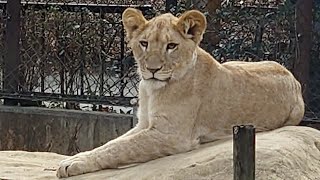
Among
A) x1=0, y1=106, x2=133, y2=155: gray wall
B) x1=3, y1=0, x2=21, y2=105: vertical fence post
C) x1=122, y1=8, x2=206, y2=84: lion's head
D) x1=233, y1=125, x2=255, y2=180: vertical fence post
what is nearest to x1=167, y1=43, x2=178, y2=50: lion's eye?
x1=122, y1=8, x2=206, y2=84: lion's head

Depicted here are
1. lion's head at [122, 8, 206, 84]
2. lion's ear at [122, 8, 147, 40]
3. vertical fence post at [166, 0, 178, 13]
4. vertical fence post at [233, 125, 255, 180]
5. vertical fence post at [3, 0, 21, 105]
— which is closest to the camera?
vertical fence post at [233, 125, 255, 180]

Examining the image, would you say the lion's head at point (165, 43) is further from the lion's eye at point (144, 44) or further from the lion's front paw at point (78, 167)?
the lion's front paw at point (78, 167)

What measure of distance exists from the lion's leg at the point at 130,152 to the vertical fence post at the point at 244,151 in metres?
1.81

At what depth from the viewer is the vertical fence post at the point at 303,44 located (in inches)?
313

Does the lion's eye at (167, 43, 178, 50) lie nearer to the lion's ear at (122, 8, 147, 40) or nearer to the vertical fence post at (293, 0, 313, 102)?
the lion's ear at (122, 8, 147, 40)

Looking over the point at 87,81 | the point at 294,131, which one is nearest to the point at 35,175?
the point at 294,131

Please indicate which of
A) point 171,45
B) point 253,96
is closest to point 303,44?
point 253,96

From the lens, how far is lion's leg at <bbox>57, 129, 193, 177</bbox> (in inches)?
222

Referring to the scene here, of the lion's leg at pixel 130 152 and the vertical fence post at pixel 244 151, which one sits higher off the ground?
the vertical fence post at pixel 244 151

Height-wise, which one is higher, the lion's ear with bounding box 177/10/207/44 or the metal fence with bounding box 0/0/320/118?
the lion's ear with bounding box 177/10/207/44

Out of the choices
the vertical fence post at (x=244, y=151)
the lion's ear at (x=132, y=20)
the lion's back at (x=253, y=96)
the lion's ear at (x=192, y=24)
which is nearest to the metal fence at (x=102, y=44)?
the lion's back at (x=253, y=96)

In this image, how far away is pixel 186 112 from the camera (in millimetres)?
5777

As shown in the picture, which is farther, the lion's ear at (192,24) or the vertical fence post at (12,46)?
the vertical fence post at (12,46)

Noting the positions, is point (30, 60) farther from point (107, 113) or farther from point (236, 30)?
point (236, 30)
